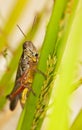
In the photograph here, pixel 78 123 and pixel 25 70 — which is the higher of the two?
pixel 25 70

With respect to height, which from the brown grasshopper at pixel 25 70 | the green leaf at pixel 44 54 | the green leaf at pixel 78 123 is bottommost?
the green leaf at pixel 78 123

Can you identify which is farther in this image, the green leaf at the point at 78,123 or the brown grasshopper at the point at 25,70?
the brown grasshopper at the point at 25,70

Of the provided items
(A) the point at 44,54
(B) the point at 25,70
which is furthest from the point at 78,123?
(B) the point at 25,70

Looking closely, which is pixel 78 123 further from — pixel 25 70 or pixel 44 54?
pixel 25 70

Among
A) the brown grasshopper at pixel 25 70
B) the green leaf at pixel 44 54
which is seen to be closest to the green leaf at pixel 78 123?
the green leaf at pixel 44 54

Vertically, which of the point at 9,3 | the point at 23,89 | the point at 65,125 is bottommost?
the point at 65,125

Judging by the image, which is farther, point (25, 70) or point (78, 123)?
point (25, 70)

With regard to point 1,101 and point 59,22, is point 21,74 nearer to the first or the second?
point 1,101

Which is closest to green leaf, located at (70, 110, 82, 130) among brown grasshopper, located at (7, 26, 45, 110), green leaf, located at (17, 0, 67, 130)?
green leaf, located at (17, 0, 67, 130)

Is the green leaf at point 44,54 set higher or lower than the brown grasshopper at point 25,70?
lower

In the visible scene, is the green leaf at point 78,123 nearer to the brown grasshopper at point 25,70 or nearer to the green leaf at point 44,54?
the green leaf at point 44,54

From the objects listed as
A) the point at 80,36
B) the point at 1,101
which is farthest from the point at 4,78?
the point at 80,36
